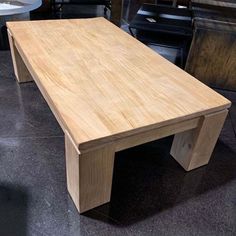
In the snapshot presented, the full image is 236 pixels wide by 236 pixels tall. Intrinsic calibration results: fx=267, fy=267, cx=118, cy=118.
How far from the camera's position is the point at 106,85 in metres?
1.08

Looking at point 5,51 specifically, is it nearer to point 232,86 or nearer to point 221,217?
point 232,86

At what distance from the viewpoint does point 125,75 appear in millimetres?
1166

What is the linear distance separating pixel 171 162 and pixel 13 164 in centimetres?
76

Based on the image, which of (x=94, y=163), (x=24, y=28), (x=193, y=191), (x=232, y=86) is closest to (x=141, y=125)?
(x=94, y=163)

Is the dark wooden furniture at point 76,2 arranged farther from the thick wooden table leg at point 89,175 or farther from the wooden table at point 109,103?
the thick wooden table leg at point 89,175

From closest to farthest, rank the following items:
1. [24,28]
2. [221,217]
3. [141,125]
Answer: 1. [141,125]
2. [221,217]
3. [24,28]

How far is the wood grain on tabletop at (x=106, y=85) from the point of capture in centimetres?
89

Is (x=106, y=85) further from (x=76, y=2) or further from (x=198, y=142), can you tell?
(x=76, y=2)

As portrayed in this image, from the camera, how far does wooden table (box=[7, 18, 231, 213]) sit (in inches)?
34.7

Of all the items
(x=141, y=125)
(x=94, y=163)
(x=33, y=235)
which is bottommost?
(x=33, y=235)

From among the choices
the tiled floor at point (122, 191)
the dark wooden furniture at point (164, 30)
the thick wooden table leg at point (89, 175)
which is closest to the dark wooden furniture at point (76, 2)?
the dark wooden furniture at point (164, 30)

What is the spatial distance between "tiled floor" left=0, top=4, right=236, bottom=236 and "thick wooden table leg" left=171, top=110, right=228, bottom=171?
0.05 meters

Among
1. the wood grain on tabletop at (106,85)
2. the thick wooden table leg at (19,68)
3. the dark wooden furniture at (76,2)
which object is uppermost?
the wood grain on tabletop at (106,85)

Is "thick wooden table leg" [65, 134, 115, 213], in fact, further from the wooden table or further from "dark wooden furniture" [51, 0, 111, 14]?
"dark wooden furniture" [51, 0, 111, 14]
